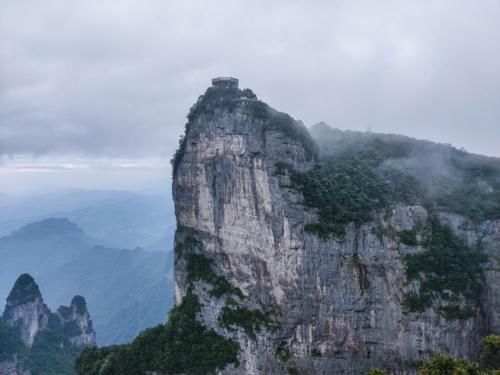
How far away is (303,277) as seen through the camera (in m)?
27.8

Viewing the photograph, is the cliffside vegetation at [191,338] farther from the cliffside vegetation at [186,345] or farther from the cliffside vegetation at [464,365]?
the cliffside vegetation at [464,365]

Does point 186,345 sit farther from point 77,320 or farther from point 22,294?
point 77,320

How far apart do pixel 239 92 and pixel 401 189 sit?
1235 cm

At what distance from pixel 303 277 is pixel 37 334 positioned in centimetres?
5754

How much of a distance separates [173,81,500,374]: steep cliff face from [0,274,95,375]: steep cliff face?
4320 cm

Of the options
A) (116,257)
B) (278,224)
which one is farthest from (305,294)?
(116,257)

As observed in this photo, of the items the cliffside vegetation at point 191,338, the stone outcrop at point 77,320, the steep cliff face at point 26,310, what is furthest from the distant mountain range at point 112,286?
the cliffside vegetation at point 191,338

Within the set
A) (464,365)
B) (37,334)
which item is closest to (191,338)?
(464,365)

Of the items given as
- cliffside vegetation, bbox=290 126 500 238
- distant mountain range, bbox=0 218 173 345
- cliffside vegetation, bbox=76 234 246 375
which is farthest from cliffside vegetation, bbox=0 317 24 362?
distant mountain range, bbox=0 218 173 345

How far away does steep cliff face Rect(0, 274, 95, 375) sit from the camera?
202 ft

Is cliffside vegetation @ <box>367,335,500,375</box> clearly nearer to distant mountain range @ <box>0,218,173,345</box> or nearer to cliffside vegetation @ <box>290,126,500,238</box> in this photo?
cliffside vegetation @ <box>290,126,500,238</box>

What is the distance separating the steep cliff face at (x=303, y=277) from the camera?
27469mm

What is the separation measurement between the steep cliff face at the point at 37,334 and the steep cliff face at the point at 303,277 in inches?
1701

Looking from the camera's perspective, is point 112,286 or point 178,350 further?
point 112,286
